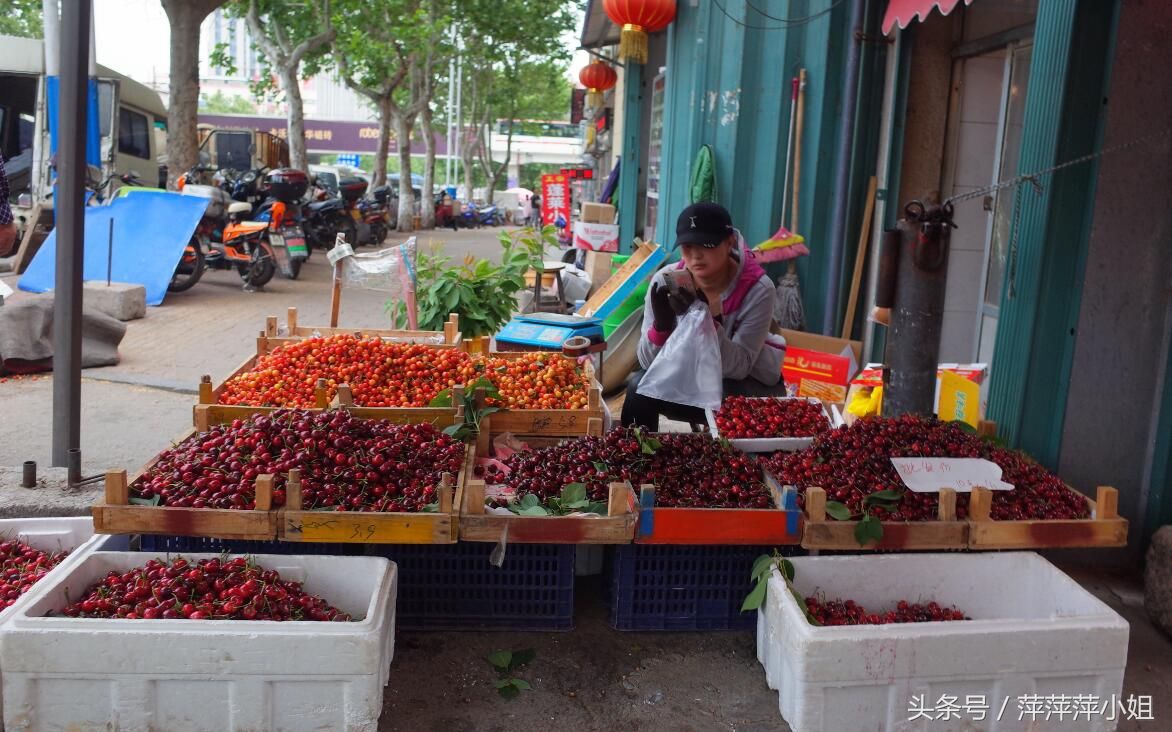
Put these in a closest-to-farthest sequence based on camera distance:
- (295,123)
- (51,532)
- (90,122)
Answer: (51,532) → (90,122) → (295,123)

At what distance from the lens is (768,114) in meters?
7.44

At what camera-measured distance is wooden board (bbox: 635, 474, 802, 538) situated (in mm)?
3197

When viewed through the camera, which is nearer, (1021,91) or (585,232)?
(1021,91)

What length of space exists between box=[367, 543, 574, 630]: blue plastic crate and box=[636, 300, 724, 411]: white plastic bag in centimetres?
129

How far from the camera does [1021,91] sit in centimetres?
570

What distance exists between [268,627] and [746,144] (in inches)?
238

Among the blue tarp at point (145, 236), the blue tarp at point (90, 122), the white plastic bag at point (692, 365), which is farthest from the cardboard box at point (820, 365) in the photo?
the blue tarp at point (90, 122)

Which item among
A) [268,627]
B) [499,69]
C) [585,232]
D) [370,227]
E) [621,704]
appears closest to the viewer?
[268,627]

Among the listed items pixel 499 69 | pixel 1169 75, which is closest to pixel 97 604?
pixel 1169 75

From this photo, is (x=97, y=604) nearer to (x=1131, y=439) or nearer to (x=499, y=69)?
(x=1131, y=439)

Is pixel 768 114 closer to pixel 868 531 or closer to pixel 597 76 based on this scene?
pixel 868 531

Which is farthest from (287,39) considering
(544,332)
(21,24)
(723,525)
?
(21,24)

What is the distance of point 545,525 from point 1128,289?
2.53 meters

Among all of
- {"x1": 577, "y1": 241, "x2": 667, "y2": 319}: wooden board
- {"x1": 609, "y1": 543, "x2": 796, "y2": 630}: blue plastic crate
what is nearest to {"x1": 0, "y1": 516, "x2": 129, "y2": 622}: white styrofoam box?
{"x1": 609, "y1": 543, "x2": 796, "y2": 630}: blue plastic crate
